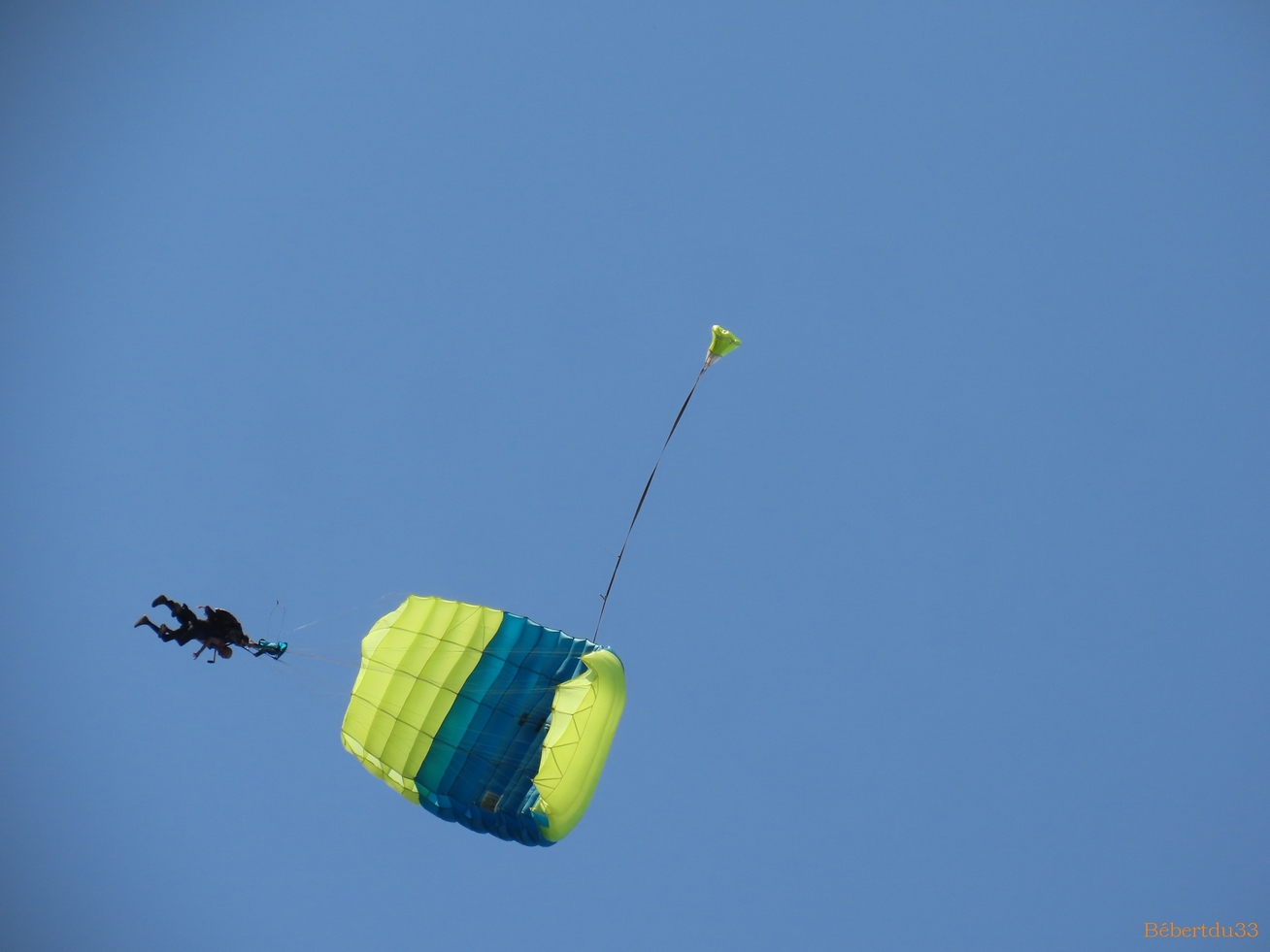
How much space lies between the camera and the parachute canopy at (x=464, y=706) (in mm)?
16016

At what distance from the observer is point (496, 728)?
16328 millimetres

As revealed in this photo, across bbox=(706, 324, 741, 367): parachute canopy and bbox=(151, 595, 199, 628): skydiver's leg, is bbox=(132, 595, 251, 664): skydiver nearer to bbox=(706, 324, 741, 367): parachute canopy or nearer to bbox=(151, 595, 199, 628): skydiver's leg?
bbox=(151, 595, 199, 628): skydiver's leg

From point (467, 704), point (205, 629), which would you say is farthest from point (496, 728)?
point (205, 629)

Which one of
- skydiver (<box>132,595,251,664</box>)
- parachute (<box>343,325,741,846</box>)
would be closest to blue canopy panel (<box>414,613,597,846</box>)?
parachute (<box>343,325,741,846</box>)

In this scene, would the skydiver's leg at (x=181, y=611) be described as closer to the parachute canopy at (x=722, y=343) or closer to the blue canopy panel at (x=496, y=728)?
the blue canopy panel at (x=496, y=728)

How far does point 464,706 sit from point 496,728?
2.11 feet

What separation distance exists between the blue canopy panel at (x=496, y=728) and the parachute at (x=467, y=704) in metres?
0.02

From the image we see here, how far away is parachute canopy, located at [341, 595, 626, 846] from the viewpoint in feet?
52.5

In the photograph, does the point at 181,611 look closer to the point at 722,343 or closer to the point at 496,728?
the point at 496,728

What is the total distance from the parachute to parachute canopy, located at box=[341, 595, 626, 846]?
16 millimetres

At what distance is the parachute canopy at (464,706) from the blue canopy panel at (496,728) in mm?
16

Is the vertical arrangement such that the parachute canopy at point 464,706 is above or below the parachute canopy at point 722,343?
below

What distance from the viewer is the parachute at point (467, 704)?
16031mm

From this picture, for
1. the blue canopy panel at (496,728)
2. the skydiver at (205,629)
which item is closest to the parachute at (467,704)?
the blue canopy panel at (496,728)
